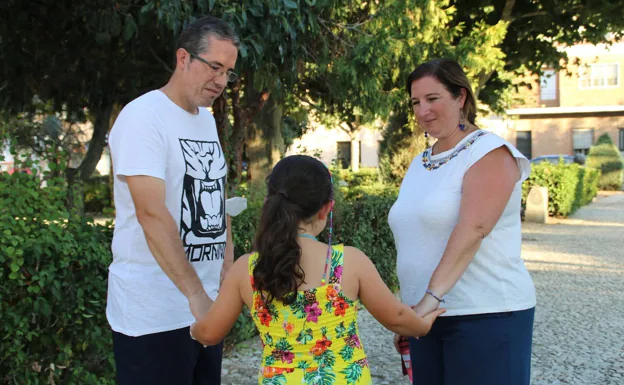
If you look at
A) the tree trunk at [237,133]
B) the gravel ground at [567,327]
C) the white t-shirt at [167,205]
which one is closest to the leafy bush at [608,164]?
the gravel ground at [567,327]

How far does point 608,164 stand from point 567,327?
26.9m

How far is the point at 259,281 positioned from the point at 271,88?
4916 millimetres

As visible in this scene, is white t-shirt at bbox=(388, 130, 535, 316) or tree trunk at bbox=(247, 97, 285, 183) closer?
white t-shirt at bbox=(388, 130, 535, 316)

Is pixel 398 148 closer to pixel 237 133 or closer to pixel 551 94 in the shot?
pixel 237 133

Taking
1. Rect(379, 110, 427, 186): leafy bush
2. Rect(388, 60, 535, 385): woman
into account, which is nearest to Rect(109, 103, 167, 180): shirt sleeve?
Rect(388, 60, 535, 385): woman

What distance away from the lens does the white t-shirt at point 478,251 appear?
223cm

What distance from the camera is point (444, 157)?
2.37m

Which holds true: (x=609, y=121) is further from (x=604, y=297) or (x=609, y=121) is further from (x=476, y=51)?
(x=604, y=297)

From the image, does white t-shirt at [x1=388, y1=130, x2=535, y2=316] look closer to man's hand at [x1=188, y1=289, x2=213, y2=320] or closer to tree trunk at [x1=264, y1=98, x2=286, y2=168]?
man's hand at [x1=188, y1=289, x2=213, y2=320]

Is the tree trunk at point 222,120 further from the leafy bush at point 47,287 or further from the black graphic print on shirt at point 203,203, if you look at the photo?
the black graphic print on shirt at point 203,203

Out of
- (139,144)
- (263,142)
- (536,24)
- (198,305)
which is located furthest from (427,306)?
(536,24)

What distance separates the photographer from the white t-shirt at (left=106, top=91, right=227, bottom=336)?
2.09 metres

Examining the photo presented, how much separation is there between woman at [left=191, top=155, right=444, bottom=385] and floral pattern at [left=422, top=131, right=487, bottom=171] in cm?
58

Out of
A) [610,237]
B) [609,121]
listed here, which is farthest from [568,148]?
[610,237]
